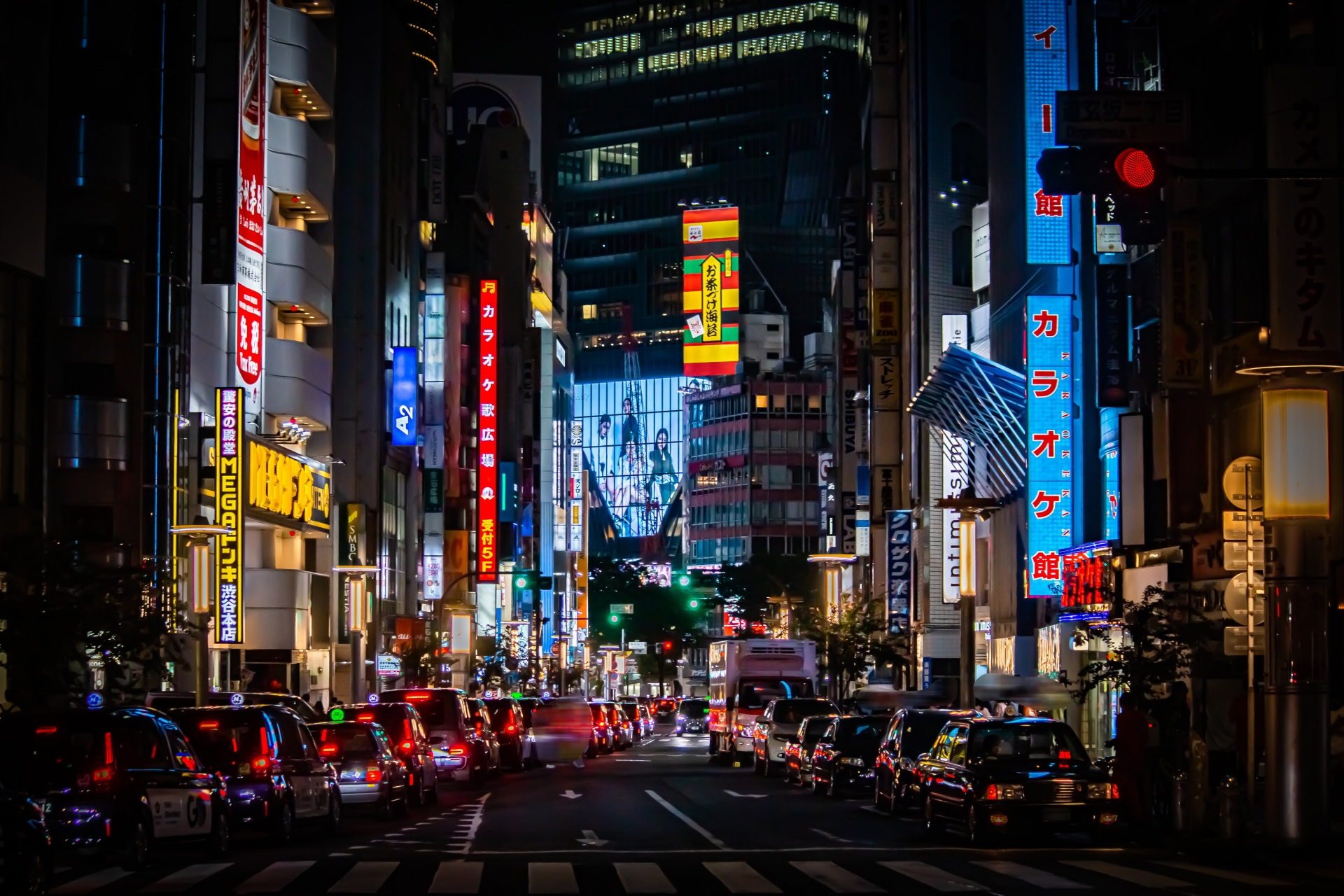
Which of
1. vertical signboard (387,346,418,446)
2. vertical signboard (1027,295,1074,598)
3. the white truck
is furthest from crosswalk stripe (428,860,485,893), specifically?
vertical signboard (387,346,418,446)

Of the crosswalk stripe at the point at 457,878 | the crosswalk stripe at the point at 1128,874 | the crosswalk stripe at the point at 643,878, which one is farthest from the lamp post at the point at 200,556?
the crosswalk stripe at the point at 1128,874

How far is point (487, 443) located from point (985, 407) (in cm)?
3799

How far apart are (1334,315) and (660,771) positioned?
93.8 ft

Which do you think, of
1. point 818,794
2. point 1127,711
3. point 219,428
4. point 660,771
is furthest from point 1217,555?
point 219,428

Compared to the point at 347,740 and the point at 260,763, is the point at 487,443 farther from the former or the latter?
the point at 260,763

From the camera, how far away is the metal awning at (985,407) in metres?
50.6

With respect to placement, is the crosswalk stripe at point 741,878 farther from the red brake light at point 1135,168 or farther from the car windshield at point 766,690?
the car windshield at point 766,690

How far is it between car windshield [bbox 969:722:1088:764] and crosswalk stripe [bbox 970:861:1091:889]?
2815 mm

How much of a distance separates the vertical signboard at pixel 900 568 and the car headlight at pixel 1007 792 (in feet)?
179

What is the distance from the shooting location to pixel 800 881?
18.3 m

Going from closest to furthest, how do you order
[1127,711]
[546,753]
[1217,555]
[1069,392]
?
[1127,711], [1217,555], [1069,392], [546,753]

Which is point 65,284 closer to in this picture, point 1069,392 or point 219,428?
point 219,428

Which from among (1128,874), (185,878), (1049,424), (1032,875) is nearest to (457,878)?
(185,878)

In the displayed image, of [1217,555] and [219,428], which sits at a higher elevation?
[219,428]
